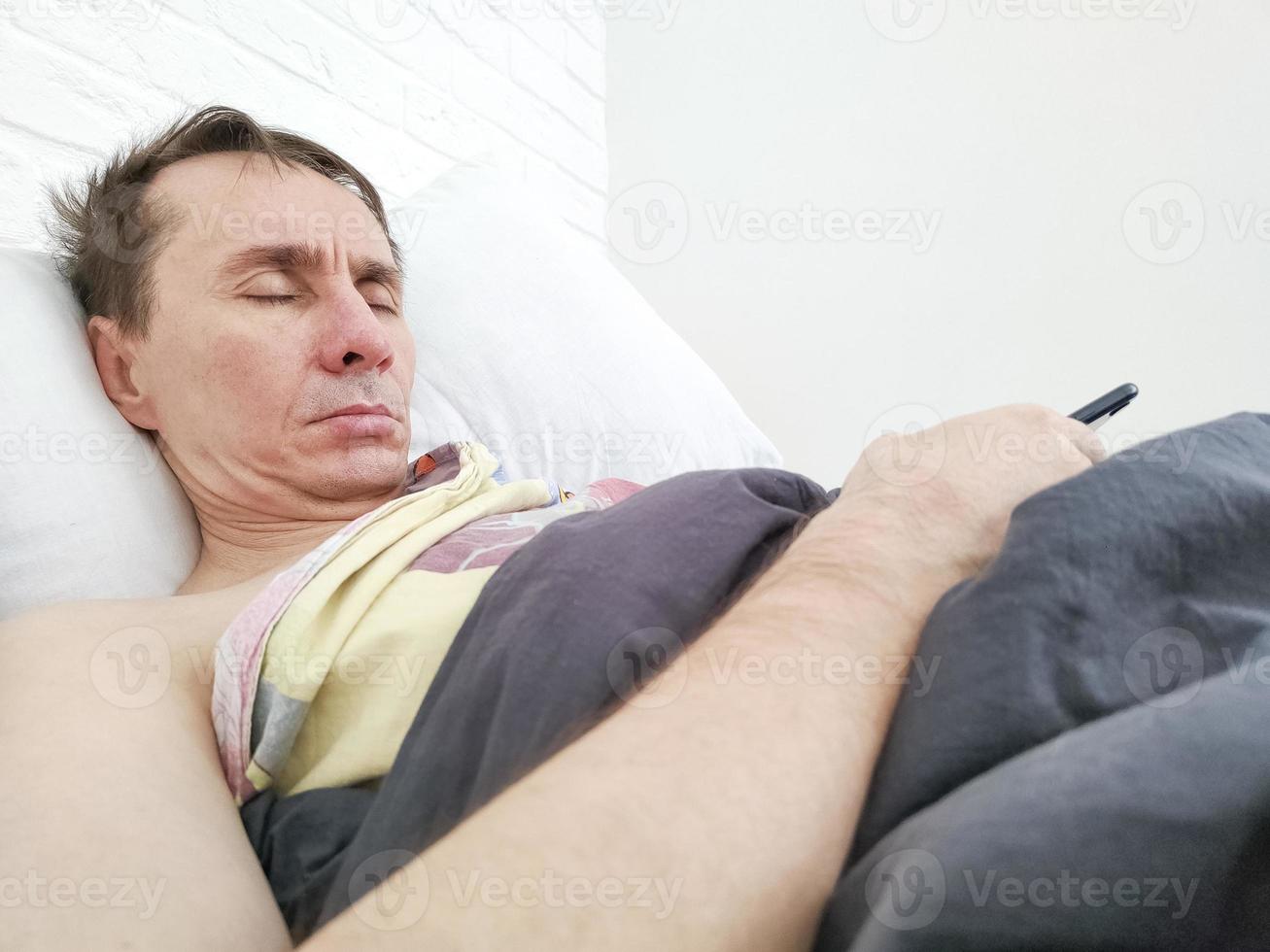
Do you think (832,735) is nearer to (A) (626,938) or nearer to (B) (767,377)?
(A) (626,938)

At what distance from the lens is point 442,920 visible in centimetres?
33

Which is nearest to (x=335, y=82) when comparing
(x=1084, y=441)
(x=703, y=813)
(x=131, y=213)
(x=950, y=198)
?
(x=131, y=213)

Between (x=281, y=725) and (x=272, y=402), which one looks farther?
(x=272, y=402)

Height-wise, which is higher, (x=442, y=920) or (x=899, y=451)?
(x=899, y=451)

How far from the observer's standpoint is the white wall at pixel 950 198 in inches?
67.9

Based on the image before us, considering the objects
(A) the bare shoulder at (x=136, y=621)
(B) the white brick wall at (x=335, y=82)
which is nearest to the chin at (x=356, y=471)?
(A) the bare shoulder at (x=136, y=621)

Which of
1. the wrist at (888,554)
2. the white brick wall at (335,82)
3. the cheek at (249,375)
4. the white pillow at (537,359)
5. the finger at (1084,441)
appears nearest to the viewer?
the wrist at (888,554)

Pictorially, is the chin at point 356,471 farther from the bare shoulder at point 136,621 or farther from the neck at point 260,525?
the bare shoulder at point 136,621

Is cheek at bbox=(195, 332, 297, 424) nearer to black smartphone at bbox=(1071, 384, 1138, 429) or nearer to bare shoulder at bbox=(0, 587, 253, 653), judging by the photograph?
bare shoulder at bbox=(0, 587, 253, 653)

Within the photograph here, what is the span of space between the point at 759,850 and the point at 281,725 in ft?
1.25

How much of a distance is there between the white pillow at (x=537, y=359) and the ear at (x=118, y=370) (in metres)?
0.30

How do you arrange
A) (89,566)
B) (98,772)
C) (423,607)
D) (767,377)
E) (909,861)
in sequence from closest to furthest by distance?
1. (909,861)
2. (98,772)
3. (423,607)
4. (89,566)
5. (767,377)

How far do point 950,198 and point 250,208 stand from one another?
142cm

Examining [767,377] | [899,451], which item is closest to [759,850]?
[899,451]
